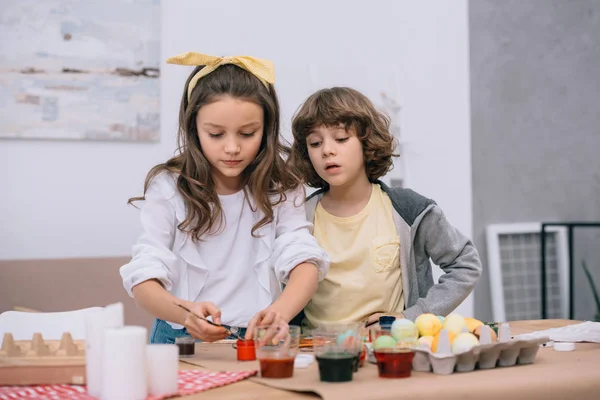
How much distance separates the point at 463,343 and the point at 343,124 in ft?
2.83

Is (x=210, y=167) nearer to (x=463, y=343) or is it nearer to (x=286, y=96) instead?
(x=463, y=343)

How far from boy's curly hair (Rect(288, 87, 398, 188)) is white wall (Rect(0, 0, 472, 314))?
87 centimetres

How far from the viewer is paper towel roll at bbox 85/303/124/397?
1.08m

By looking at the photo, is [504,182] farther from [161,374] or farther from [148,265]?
[161,374]

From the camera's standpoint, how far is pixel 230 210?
6.13ft

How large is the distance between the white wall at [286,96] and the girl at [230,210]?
3.56ft

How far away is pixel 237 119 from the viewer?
5.60ft

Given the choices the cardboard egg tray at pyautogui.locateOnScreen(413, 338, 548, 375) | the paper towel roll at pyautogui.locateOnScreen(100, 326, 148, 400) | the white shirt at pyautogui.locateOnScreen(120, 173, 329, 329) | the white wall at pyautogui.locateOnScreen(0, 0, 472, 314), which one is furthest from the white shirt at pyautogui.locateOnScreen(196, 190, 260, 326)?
the white wall at pyautogui.locateOnScreen(0, 0, 472, 314)

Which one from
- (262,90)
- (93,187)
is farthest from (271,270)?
(93,187)

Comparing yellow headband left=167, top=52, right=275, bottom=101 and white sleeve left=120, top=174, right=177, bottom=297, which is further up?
yellow headband left=167, top=52, right=275, bottom=101

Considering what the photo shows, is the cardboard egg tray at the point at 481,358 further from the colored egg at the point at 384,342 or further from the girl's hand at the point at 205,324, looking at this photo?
the girl's hand at the point at 205,324

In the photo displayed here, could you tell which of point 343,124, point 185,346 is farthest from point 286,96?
point 185,346

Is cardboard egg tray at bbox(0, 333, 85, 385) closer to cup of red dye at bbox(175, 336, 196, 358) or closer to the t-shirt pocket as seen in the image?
cup of red dye at bbox(175, 336, 196, 358)

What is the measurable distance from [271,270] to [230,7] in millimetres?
2219
